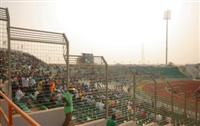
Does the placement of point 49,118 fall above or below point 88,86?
below

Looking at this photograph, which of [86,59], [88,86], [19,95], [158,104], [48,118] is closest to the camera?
[19,95]

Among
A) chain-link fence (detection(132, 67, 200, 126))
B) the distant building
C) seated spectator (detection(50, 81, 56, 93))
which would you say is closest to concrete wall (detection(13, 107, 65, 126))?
seated spectator (detection(50, 81, 56, 93))

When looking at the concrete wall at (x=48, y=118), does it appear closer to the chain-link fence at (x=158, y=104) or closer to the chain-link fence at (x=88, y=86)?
the chain-link fence at (x=88, y=86)

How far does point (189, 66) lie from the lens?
159ft

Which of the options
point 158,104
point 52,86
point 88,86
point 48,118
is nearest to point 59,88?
point 52,86

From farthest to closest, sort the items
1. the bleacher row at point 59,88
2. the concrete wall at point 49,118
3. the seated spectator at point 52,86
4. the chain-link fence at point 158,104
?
the chain-link fence at point 158,104
the seated spectator at point 52,86
the bleacher row at point 59,88
the concrete wall at point 49,118

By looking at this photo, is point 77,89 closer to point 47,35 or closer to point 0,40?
point 47,35

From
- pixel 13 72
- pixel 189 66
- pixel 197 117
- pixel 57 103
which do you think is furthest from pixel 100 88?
pixel 189 66

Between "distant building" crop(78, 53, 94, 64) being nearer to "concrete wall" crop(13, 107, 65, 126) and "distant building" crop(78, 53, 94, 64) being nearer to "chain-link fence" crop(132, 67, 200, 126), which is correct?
"concrete wall" crop(13, 107, 65, 126)

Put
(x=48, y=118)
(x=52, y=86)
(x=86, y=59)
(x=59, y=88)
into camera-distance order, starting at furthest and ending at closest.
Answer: (x=86, y=59) < (x=59, y=88) < (x=52, y=86) < (x=48, y=118)

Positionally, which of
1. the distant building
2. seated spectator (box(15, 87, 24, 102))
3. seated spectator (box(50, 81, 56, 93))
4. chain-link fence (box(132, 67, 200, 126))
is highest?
the distant building

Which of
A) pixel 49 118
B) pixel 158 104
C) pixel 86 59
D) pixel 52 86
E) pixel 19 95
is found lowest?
pixel 158 104

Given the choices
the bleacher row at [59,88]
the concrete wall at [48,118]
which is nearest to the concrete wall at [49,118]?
the concrete wall at [48,118]

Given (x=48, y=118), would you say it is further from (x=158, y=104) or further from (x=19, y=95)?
Result: (x=158, y=104)
